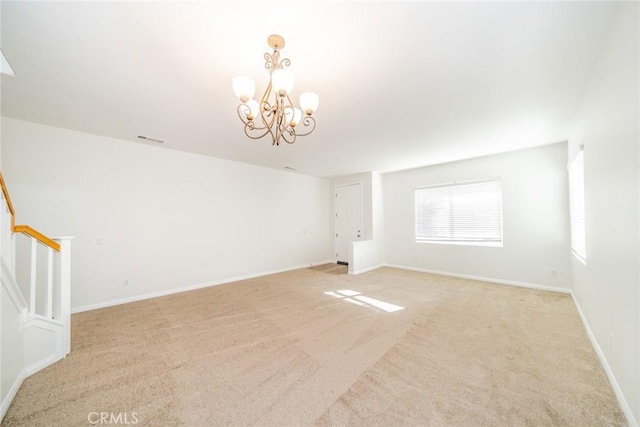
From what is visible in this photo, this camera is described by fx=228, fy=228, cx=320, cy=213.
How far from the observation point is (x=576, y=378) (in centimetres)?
187

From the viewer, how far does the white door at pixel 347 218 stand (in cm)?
651

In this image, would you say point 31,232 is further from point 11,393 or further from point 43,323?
point 11,393

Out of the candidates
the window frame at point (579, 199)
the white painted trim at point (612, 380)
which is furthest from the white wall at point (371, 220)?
the white painted trim at point (612, 380)

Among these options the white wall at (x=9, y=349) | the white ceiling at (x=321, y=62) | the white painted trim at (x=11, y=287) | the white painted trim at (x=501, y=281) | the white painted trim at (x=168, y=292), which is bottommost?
the white painted trim at (x=168, y=292)

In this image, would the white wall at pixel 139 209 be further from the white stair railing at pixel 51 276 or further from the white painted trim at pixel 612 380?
the white painted trim at pixel 612 380

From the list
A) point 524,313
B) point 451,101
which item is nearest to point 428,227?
point 524,313

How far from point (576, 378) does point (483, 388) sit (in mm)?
840

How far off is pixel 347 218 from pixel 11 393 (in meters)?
6.07

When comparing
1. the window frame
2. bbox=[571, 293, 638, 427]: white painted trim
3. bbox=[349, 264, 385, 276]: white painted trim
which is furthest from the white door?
bbox=[571, 293, 638, 427]: white painted trim

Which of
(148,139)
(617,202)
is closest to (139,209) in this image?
(148,139)

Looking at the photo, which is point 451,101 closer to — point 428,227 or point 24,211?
point 428,227

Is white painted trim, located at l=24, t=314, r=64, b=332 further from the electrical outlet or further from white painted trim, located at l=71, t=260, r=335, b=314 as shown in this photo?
the electrical outlet

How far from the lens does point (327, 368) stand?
2.02 metres

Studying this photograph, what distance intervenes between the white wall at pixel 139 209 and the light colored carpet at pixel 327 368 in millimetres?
734
